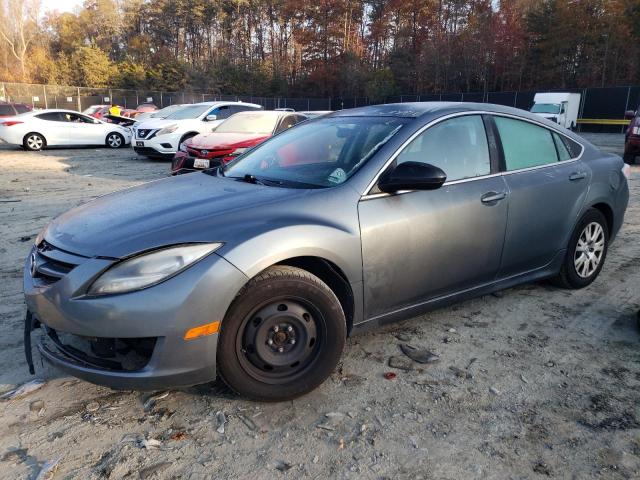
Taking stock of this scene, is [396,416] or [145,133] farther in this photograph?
[145,133]

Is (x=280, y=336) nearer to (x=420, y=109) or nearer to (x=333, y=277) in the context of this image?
(x=333, y=277)

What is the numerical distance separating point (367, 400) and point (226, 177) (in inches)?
71.7

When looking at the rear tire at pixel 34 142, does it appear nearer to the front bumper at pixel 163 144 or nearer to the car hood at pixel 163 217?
the front bumper at pixel 163 144

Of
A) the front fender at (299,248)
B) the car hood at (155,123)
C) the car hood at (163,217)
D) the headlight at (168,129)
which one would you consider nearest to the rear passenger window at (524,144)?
the front fender at (299,248)

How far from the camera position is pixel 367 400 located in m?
2.66

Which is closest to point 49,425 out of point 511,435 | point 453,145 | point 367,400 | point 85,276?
point 85,276

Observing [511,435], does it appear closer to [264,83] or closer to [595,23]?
[595,23]

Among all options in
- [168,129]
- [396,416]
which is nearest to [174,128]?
[168,129]

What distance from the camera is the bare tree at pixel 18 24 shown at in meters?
57.0

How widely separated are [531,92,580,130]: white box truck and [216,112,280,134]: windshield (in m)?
19.4

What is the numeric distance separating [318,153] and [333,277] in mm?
1023

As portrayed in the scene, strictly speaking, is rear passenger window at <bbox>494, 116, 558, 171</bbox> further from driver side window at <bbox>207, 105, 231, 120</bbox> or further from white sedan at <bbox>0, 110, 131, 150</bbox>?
white sedan at <bbox>0, 110, 131, 150</bbox>

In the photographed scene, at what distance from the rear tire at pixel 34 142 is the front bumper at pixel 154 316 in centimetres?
1606

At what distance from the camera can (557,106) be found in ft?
84.5
